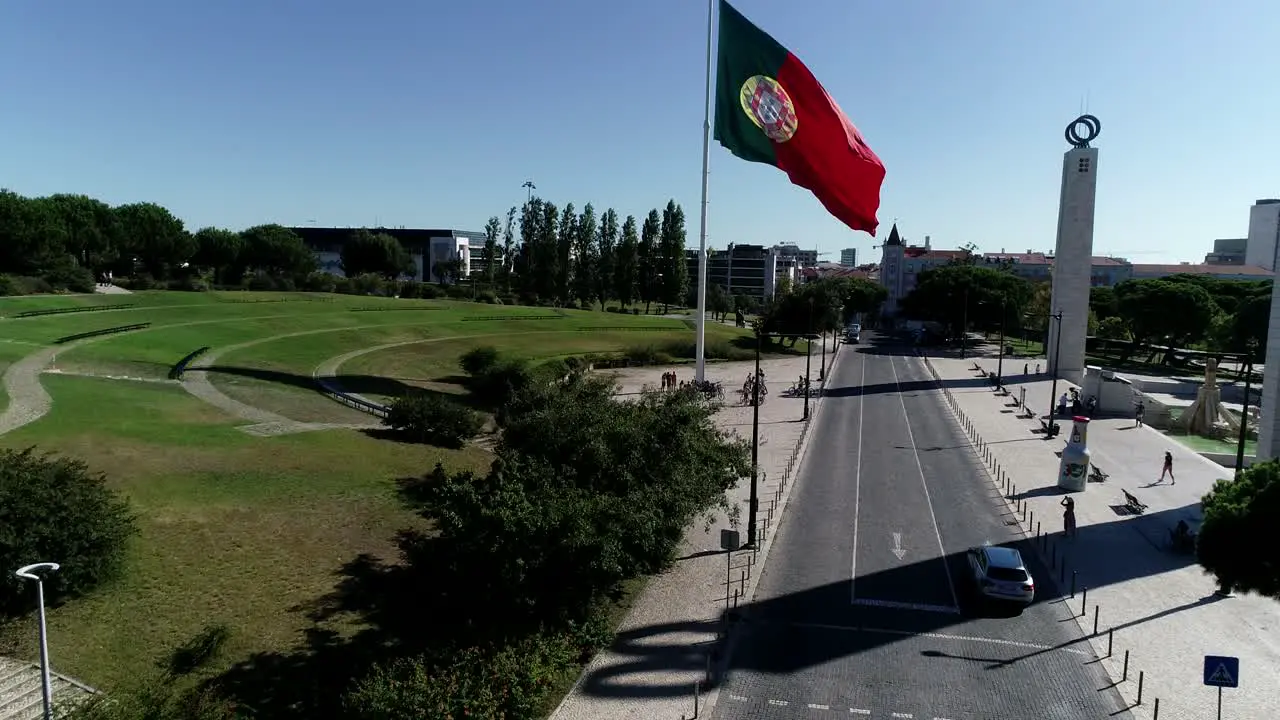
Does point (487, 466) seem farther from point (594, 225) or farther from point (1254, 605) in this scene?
point (594, 225)

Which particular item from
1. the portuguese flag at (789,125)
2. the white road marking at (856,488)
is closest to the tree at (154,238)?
the white road marking at (856,488)

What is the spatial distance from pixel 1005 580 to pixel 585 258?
98582 millimetres

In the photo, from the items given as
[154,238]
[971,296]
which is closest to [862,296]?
[971,296]

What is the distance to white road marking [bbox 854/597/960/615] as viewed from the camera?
818 inches

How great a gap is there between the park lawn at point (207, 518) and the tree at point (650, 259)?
76.5m

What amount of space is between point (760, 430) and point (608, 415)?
2254 cm

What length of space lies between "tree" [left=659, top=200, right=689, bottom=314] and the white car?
291 ft

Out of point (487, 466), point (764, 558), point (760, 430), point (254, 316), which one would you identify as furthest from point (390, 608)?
point (254, 316)

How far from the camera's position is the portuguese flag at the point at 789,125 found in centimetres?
2403

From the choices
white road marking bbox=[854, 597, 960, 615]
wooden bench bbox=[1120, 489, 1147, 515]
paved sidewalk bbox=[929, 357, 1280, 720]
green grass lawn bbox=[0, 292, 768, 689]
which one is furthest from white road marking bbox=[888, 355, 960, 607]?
green grass lawn bbox=[0, 292, 768, 689]

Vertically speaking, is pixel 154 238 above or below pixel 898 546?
above

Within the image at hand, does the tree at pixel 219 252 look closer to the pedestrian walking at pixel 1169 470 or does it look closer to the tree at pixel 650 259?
the tree at pixel 650 259

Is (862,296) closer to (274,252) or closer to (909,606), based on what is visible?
(274,252)

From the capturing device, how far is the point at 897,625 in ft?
65.1
